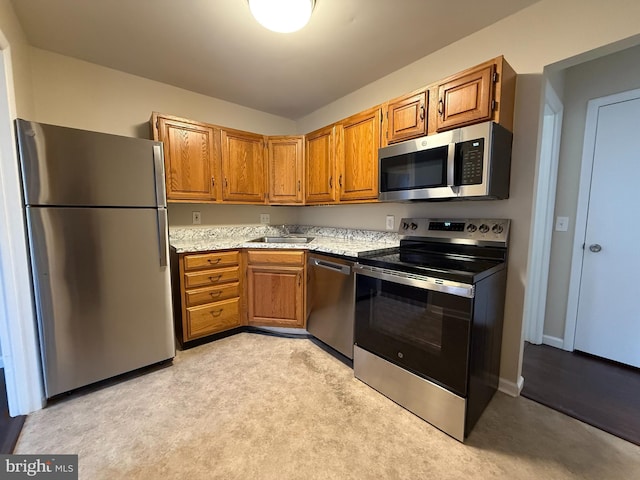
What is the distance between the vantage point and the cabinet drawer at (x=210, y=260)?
2.27m

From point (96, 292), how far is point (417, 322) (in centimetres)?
206

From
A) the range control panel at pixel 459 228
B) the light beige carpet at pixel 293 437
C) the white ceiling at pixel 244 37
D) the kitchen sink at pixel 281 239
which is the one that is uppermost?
the white ceiling at pixel 244 37

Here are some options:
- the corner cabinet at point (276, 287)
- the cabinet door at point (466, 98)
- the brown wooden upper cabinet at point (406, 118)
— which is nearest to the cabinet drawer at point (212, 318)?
the corner cabinet at point (276, 287)

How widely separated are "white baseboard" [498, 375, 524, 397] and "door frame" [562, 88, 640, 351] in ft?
3.05

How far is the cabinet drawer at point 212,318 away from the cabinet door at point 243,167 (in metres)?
1.06

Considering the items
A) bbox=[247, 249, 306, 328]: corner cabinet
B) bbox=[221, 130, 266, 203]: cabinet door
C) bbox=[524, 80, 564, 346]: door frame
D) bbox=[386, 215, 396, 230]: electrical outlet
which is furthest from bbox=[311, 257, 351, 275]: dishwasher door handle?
bbox=[524, 80, 564, 346]: door frame

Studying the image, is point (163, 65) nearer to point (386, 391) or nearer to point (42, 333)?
point (42, 333)

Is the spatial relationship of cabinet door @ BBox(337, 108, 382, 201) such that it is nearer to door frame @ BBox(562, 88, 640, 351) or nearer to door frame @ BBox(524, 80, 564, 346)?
→ door frame @ BBox(524, 80, 564, 346)

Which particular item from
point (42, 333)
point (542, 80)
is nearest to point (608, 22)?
point (542, 80)

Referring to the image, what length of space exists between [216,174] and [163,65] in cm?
97

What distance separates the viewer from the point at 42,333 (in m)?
1.60

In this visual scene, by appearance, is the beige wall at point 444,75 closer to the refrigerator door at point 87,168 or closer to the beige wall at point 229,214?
the beige wall at point 229,214

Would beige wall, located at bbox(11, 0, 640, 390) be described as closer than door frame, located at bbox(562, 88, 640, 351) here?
Yes

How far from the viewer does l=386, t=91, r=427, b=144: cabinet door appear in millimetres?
1823
